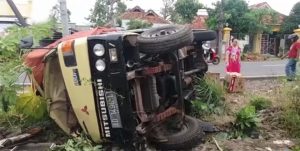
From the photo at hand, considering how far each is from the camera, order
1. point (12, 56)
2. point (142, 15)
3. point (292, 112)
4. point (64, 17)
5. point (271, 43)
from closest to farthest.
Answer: point (12, 56), point (292, 112), point (64, 17), point (271, 43), point (142, 15)

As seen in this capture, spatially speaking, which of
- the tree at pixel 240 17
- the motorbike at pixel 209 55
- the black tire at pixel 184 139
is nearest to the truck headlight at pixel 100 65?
the black tire at pixel 184 139

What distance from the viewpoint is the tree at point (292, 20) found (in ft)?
129

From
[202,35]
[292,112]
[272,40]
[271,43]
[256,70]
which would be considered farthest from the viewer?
[272,40]

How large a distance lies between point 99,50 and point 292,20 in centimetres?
3768

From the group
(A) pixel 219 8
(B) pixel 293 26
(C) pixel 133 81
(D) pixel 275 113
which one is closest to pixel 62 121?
(C) pixel 133 81

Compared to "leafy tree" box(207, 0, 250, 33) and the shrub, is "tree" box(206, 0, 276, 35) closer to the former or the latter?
"leafy tree" box(207, 0, 250, 33)

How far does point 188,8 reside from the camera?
119 feet

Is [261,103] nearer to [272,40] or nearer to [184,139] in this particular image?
[184,139]

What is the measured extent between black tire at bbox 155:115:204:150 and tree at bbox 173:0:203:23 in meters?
31.4

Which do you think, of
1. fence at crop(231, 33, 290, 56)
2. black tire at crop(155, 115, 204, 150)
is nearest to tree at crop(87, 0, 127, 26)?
fence at crop(231, 33, 290, 56)

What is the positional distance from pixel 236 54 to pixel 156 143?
21.0ft

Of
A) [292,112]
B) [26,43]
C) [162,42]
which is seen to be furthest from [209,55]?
[162,42]

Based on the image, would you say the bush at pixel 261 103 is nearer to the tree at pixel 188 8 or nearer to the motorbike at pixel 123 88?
the motorbike at pixel 123 88

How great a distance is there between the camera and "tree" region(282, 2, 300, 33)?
3926 cm
